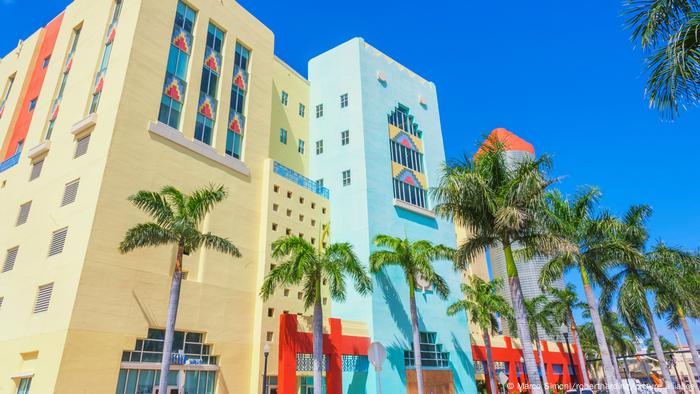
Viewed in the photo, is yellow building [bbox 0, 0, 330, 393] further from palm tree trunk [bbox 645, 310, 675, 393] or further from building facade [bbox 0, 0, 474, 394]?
palm tree trunk [bbox 645, 310, 675, 393]

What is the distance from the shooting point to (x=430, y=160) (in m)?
50.0

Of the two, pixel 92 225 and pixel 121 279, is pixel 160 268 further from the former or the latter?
pixel 92 225

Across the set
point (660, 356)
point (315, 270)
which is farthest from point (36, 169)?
point (660, 356)

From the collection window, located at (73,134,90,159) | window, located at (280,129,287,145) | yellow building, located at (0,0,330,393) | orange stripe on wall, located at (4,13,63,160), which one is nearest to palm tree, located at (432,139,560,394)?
yellow building, located at (0,0,330,393)

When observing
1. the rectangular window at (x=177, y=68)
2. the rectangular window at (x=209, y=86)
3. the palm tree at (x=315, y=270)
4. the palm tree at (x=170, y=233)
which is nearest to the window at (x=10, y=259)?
the rectangular window at (x=177, y=68)

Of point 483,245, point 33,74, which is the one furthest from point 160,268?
point 33,74

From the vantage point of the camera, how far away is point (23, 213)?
30.2 meters

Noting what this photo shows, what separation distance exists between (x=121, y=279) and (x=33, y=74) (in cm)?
2686

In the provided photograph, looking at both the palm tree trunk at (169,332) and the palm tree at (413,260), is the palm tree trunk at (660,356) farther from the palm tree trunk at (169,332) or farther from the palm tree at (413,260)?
the palm tree trunk at (169,332)

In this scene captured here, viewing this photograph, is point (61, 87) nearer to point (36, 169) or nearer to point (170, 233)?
point (36, 169)

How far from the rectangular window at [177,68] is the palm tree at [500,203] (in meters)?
19.9

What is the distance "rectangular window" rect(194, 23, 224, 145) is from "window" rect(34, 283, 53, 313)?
13422 mm

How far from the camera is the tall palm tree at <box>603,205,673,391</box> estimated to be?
2861 centimetres

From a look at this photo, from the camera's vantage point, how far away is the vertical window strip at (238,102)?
114 feet
